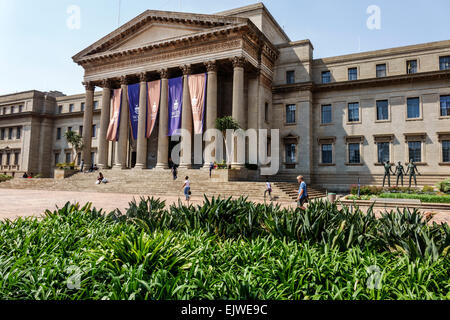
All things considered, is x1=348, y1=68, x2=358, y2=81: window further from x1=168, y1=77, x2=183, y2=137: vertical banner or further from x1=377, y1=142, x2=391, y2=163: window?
x1=168, y1=77, x2=183, y2=137: vertical banner

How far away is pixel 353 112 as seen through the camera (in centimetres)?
3319

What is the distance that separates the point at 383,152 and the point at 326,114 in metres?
7.50

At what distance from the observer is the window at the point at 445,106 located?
29453mm

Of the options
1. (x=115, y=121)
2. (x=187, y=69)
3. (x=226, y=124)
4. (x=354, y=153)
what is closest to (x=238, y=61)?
(x=187, y=69)

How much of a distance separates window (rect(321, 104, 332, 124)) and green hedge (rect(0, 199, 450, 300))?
99.7ft

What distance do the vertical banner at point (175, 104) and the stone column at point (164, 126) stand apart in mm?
823

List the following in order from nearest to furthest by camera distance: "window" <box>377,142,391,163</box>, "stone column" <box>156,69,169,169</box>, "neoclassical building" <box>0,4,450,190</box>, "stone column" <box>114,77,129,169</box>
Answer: "neoclassical building" <box>0,4,450,190</box>, "window" <box>377,142,391,163</box>, "stone column" <box>156,69,169,169</box>, "stone column" <box>114,77,129,169</box>

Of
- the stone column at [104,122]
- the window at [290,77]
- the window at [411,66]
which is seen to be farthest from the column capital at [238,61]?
the window at [411,66]

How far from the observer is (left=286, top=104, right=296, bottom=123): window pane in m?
35.1

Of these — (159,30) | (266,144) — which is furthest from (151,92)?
(266,144)

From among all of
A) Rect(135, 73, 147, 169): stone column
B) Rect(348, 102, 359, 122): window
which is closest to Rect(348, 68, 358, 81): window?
Rect(348, 102, 359, 122): window

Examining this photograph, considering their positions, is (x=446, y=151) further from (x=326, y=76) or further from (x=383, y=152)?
(x=326, y=76)

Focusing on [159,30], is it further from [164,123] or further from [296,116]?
[296,116]
